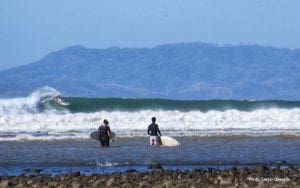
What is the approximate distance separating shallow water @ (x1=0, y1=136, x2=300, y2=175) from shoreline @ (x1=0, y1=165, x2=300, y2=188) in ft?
7.99

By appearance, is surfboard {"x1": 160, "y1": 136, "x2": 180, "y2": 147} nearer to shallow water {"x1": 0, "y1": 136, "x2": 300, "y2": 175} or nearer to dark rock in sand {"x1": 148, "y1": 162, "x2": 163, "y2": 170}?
shallow water {"x1": 0, "y1": 136, "x2": 300, "y2": 175}

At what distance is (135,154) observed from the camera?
2784 cm

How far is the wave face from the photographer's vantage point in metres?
39.8

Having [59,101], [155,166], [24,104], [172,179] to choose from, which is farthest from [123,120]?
[172,179]

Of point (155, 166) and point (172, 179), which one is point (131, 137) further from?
→ point (172, 179)

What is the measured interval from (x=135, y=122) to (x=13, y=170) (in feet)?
74.3

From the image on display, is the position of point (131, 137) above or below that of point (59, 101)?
below

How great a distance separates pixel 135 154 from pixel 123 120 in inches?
782

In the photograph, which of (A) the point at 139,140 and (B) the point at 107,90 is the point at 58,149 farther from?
(B) the point at 107,90

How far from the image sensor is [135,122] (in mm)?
46594

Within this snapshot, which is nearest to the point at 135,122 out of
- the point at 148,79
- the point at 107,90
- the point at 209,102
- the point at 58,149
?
the point at 58,149

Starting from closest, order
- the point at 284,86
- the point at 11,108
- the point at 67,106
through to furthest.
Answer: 1. the point at 11,108
2. the point at 67,106
3. the point at 284,86

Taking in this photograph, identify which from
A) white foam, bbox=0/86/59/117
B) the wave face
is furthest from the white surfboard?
white foam, bbox=0/86/59/117

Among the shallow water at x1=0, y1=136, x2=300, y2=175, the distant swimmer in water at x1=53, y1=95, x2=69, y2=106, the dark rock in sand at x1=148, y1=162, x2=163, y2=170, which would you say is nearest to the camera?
the dark rock in sand at x1=148, y1=162, x2=163, y2=170
